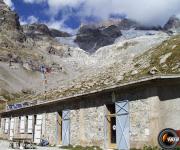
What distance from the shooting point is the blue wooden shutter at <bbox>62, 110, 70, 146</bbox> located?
19547mm

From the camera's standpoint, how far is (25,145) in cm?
1850

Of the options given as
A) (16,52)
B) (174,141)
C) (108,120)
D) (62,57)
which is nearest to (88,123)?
(108,120)

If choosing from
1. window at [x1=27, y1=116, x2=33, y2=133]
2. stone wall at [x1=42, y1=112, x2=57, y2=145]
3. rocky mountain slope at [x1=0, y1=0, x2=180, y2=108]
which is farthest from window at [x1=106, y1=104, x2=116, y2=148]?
rocky mountain slope at [x1=0, y1=0, x2=180, y2=108]

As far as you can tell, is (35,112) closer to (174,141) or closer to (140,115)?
(140,115)

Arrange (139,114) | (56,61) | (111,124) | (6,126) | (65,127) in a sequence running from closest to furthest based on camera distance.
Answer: (139,114), (111,124), (65,127), (6,126), (56,61)

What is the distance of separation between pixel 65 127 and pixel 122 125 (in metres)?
5.24

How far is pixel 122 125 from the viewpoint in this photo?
15508 millimetres

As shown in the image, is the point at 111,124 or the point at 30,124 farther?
the point at 30,124

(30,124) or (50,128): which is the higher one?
(30,124)

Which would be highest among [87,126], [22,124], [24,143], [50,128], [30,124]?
[22,124]

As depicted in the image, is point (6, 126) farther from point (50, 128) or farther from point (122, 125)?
point (122, 125)

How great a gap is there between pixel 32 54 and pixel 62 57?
117 feet

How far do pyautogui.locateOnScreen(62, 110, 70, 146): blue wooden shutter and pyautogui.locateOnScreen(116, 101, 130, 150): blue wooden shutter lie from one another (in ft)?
14.8

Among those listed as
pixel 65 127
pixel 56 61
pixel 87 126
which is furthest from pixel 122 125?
pixel 56 61
